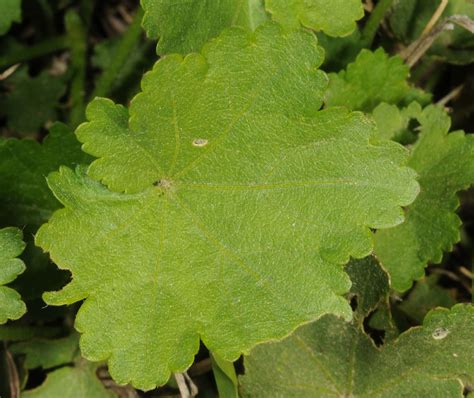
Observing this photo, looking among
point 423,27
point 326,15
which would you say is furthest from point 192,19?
point 423,27

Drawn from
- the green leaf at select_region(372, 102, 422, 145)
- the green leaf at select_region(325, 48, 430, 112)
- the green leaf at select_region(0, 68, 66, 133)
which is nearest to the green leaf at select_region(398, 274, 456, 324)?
the green leaf at select_region(372, 102, 422, 145)

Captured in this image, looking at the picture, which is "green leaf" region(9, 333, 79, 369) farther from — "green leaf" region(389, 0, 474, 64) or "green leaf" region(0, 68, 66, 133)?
"green leaf" region(389, 0, 474, 64)

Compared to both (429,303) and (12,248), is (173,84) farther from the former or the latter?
(429,303)

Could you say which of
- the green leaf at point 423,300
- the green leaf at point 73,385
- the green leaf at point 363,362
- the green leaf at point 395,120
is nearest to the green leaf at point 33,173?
the green leaf at point 73,385

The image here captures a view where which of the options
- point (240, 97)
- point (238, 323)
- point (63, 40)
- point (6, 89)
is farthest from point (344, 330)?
point (6, 89)

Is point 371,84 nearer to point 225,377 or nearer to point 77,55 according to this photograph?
point 225,377

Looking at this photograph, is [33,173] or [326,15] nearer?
[326,15]
